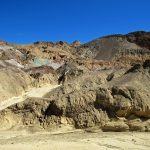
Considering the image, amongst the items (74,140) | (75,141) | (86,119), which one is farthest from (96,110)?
(75,141)

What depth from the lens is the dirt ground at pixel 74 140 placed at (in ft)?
46.8

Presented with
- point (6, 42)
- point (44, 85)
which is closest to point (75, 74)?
point (44, 85)

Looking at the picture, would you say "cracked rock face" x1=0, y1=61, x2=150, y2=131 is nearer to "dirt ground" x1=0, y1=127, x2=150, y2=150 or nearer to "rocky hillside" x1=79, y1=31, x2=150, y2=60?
"dirt ground" x1=0, y1=127, x2=150, y2=150

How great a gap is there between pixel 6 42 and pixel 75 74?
165 feet

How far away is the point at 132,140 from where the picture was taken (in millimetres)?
16094

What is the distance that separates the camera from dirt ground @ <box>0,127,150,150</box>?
14262mm

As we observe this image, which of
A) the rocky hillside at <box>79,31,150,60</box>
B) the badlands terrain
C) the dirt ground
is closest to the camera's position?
the dirt ground

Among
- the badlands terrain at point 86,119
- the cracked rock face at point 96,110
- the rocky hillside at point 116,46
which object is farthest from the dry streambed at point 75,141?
the rocky hillside at point 116,46

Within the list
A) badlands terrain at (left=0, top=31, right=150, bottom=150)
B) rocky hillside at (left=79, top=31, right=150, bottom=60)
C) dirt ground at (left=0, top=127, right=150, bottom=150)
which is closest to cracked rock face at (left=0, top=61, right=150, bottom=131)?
badlands terrain at (left=0, top=31, right=150, bottom=150)

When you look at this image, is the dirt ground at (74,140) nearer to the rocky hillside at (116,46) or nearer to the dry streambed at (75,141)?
the dry streambed at (75,141)

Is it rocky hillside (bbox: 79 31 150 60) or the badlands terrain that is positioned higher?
rocky hillside (bbox: 79 31 150 60)

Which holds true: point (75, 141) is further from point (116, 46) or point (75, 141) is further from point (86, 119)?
point (116, 46)

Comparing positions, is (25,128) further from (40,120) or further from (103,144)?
(103,144)

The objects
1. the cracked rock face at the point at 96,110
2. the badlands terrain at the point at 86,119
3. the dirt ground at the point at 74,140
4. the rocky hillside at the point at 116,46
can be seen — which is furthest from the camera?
the rocky hillside at the point at 116,46
